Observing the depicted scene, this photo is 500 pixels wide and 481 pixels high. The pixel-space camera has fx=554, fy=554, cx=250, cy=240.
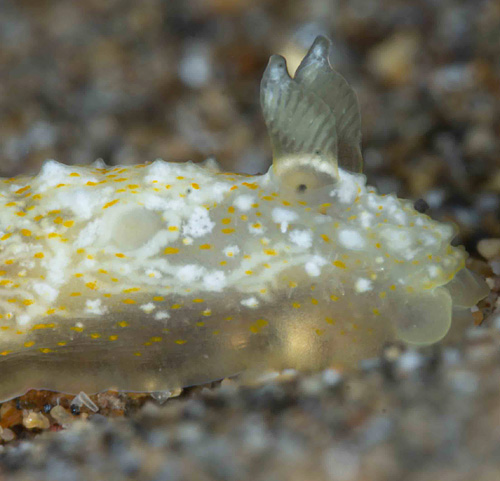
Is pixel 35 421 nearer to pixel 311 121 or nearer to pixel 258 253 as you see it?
Result: pixel 258 253

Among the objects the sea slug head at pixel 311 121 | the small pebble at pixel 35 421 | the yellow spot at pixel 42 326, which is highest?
the sea slug head at pixel 311 121

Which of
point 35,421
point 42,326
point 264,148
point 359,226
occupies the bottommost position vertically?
point 35,421

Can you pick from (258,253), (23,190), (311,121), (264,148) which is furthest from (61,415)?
(311,121)

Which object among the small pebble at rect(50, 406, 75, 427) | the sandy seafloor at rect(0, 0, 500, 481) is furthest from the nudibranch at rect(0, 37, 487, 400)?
the small pebble at rect(50, 406, 75, 427)

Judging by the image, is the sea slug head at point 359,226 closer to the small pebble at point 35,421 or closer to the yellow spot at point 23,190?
the yellow spot at point 23,190

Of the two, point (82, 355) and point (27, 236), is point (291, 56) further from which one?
point (82, 355)

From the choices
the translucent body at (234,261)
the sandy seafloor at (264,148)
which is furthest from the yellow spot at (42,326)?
the sandy seafloor at (264,148)

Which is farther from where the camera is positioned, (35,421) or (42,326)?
(35,421)
